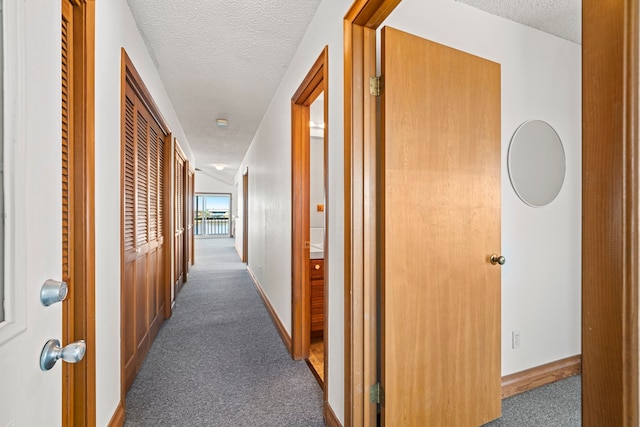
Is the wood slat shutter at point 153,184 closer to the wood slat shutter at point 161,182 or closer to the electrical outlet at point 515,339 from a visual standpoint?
the wood slat shutter at point 161,182

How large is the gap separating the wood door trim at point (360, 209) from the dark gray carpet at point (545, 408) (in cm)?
84

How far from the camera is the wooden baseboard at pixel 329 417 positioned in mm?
1431

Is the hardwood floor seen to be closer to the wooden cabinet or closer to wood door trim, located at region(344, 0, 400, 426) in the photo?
the wooden cabinet

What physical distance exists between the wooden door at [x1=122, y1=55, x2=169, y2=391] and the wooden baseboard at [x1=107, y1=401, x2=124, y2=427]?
0.22 m

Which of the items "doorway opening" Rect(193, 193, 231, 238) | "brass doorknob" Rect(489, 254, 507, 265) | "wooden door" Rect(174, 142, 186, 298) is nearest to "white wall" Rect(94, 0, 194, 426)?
"brass doorknob" Rect(489, 254, 507, 265)

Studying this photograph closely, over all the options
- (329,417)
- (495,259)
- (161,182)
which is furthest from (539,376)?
(161,182)

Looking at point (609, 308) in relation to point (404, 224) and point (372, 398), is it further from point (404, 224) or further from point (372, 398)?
point (372, 398)

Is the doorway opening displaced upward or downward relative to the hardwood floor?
upward

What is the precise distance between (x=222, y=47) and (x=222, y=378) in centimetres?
233

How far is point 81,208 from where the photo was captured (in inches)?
44.3

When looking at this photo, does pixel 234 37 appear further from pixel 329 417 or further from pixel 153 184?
pixel 329 417

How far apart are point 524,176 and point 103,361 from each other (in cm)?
252

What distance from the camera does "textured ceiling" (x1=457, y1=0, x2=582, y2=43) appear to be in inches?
62.8

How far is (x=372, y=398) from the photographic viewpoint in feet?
4.26
